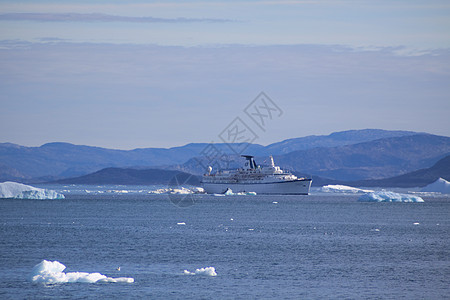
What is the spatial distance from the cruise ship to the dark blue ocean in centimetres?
7539

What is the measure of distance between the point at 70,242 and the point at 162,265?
12795 mm

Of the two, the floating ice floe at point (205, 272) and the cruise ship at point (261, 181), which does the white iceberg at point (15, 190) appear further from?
the floating ice floe at point (205, 272)

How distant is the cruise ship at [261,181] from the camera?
140875 millimetres

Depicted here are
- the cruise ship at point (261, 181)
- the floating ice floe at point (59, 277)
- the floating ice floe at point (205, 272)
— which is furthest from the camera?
the cruise ship at point (261, 181)

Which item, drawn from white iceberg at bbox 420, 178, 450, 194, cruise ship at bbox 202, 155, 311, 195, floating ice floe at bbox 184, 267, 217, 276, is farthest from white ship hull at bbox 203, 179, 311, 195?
floating ice floe at bbox 184, 267, 217, 276

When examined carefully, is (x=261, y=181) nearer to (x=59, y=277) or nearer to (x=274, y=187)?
(x=274, y=187)

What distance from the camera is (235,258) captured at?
38.3 meters

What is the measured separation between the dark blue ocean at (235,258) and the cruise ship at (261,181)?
75.4 meters

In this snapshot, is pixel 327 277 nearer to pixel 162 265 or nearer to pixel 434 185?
pixel 162 265

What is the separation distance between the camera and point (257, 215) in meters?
78.8

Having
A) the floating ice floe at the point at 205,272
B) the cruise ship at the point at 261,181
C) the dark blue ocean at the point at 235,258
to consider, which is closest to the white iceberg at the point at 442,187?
the cruise ship at the point at 261,181

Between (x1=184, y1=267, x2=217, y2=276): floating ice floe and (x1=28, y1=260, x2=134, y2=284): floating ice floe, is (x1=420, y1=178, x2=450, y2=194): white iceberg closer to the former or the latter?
(x1=184, y1=267, x2=217, y2=276): floating ice floe

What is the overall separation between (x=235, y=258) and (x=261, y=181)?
103945mm

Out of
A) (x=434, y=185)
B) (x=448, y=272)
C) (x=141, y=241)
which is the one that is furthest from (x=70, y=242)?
(x=434, y=185)
